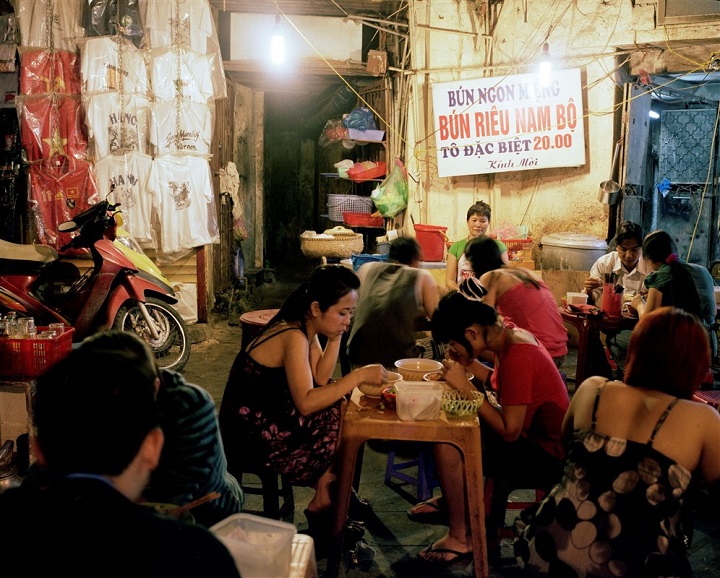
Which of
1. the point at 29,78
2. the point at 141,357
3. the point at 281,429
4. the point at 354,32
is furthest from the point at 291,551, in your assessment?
the point at 354,32

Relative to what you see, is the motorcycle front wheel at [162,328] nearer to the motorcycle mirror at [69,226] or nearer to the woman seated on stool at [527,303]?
the motorcycle mirror at [69,226]

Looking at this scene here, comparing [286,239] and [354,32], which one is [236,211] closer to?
[354,32]

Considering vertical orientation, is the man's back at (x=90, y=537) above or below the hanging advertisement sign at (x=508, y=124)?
below

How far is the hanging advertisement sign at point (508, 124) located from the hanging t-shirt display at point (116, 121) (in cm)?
388

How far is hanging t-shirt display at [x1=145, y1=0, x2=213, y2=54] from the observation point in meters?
8.41

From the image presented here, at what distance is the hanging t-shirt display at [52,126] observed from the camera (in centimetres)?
845

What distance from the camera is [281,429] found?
346 cm

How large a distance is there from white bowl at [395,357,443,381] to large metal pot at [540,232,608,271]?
5094mm

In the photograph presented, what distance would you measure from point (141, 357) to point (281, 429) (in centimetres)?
167

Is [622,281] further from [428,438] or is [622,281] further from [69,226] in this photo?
[69,226]

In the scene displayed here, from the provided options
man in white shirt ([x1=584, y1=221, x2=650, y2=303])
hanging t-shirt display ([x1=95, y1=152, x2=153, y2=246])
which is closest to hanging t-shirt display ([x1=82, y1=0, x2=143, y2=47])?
hanging t-shirt display ([x1=95, y1=152, x2=153, y2=246])

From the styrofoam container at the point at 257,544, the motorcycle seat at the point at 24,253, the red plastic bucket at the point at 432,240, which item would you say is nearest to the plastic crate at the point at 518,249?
the red plastic bucket at the point at 432,240

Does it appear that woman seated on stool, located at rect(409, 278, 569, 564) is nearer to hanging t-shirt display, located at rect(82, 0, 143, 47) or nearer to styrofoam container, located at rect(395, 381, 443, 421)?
styrofoam container, located at rect(395, 381, 443, 421)

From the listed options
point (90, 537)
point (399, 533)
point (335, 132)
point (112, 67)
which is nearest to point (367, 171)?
point (335, 132)
